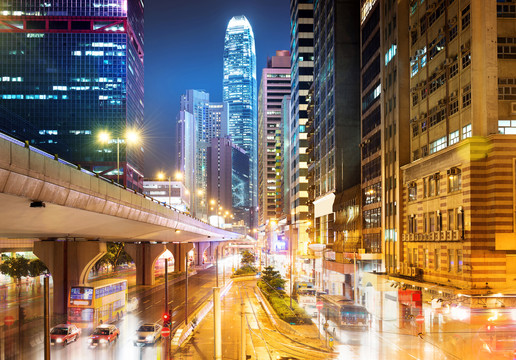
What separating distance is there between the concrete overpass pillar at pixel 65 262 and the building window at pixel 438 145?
35.7 metres

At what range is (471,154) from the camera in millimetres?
35875

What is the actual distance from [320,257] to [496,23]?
60.0m

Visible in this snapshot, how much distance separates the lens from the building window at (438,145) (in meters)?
41.6

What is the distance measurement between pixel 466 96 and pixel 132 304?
43.7 m

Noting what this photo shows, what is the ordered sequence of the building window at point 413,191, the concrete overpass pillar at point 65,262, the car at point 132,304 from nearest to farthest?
the building window at point 413,191 → the concrete overpass pillar at point 65,262 → the car at point 132,304

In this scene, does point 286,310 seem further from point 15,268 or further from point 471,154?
point 15,268

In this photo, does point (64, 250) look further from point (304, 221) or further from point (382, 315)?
point (304, 221)

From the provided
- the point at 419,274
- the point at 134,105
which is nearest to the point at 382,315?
the point at 419,274

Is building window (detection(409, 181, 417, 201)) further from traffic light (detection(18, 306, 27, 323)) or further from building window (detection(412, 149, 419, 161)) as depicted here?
traffic light (detection(18, 306, 27, 323))

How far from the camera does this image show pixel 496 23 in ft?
119

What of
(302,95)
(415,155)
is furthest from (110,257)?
(415,155)

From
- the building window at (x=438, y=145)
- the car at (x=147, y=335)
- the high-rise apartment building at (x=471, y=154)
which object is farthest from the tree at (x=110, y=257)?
the high-rise apartment building at (x=471, y=154)

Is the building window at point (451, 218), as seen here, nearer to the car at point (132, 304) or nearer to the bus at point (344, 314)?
the bus at point (344, 314)

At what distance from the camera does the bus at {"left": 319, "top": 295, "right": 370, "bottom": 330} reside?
47.2 meters
